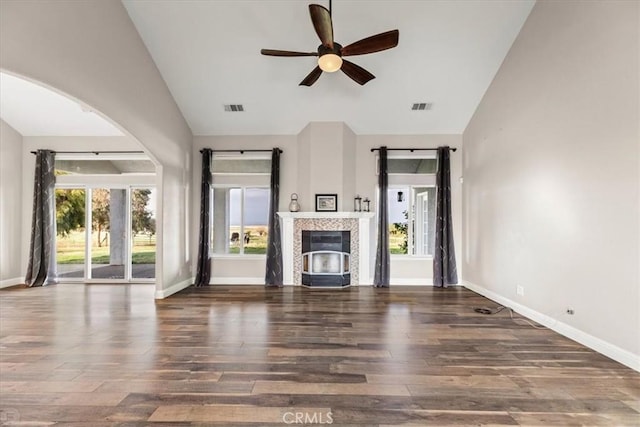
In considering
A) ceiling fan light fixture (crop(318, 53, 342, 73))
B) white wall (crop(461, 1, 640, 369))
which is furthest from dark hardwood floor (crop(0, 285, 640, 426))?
ceiling fan light fixture (crop(318, 53, 342, 73))

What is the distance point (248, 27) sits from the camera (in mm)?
4457

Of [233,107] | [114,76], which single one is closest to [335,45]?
[114,76]

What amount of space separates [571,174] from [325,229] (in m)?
3.90


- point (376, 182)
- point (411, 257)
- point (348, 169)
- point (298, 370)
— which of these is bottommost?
point (298, 370)

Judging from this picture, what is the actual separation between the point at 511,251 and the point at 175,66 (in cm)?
589

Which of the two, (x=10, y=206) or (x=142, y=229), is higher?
(x=10, y=206)

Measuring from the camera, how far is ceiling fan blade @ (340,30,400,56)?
126 inches

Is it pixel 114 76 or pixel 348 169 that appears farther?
pixel 348 169

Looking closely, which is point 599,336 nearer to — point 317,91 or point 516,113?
point 516,113

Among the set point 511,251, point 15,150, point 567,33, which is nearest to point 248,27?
point 567,33

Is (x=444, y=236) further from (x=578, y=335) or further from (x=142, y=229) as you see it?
(x=142, y=229)

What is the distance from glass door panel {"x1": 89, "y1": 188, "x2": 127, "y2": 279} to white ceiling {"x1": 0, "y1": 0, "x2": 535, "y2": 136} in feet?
4.41

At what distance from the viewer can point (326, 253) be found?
6258 mm

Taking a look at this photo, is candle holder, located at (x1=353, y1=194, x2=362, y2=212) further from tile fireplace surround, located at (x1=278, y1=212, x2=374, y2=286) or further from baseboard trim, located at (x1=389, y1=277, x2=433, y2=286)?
baseboard trim, located at (x1=389, y1=277, x2=433, y2=286)
